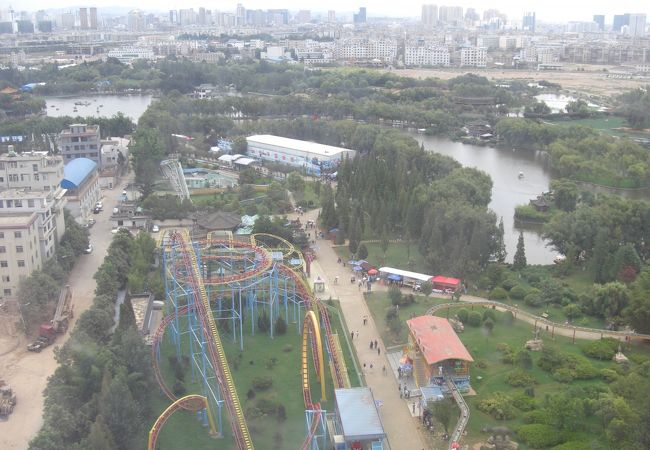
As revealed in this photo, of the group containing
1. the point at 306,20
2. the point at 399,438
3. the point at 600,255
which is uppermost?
the point at 306,20

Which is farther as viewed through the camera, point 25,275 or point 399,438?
point 25,275

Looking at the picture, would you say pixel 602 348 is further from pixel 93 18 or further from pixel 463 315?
pixel 93 18

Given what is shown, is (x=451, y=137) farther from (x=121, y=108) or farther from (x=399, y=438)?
(x=399, y=438)

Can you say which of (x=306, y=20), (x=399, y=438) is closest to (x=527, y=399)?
(x=399, y=438)

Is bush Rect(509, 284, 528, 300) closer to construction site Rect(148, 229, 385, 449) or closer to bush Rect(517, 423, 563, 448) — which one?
construction site Rect(148, 229, 385, 449)

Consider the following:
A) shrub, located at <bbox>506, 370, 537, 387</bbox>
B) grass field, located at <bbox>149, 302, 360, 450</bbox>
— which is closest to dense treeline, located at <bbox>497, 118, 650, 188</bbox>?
grass field, located at <bbox>149, 302, 360, 450</bbox>

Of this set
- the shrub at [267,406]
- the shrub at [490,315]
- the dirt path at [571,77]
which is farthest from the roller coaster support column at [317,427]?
the dirt path at [571,77]

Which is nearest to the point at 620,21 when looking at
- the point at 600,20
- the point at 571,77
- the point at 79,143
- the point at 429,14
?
the point at 600,20
